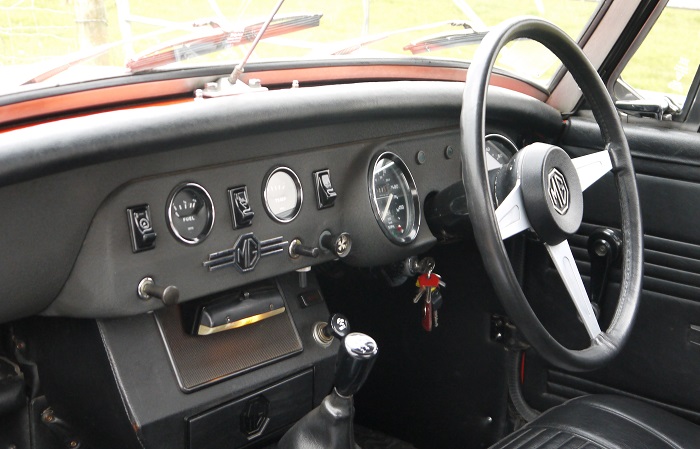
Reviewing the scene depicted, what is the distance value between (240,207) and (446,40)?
989 mm

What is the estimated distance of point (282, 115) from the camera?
1.66 metres

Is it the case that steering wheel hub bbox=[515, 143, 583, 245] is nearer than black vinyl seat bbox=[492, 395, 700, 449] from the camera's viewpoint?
Yes

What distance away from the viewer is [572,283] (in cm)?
172

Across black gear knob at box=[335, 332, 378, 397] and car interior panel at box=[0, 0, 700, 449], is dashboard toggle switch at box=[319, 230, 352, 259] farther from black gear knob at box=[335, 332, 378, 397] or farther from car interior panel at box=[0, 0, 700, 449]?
black gear knob at box=[335, 332, 378, 397]

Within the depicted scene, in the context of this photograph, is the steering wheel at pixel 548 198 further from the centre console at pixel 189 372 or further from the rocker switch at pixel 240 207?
the centre console at pixel 189 372

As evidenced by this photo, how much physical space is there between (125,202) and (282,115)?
0.36 metres

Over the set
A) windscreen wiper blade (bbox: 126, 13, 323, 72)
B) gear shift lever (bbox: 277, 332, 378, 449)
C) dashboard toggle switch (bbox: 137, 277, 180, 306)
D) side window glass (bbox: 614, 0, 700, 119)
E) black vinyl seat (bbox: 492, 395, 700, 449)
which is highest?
windscreen wiper blade (bbox: 126, 13, 323, 72)

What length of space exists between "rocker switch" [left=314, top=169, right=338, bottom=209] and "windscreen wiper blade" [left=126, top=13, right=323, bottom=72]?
360mm

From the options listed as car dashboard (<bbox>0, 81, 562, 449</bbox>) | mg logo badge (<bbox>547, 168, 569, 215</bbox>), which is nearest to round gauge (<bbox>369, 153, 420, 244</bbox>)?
car dashboard (<bbox>0, 81, 562, 449</bbox>)

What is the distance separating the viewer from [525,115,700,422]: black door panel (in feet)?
7.10

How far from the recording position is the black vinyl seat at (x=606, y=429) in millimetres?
1772

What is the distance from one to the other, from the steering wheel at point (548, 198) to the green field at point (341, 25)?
0.56 meters

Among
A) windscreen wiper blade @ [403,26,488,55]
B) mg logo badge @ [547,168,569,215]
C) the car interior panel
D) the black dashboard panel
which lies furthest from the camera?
windscreen wiper blade @ [403,26,488,55]

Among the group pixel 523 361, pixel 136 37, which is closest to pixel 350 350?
pixel 136 37
